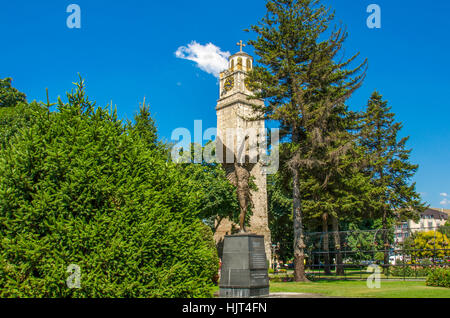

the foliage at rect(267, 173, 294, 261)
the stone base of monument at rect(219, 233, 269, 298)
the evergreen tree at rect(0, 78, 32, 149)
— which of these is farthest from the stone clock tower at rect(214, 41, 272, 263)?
the stone base of monument at rect(219, 233, 269, 298)

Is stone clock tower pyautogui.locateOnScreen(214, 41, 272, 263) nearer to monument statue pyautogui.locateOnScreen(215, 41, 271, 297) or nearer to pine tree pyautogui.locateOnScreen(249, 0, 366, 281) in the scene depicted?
monument statue pyautogui.locateOnScreen(215, 41, 271, 297)

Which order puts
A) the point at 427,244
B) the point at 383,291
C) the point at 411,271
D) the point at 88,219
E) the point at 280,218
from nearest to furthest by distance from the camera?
the point at 88,219, the point at 383,291, the point at 427,244, the point at 411,271, the point at 280,218

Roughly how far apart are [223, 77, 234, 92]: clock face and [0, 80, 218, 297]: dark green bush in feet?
116

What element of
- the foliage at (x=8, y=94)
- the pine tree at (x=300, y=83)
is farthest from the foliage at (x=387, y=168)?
the foliage at (x=8, y=94)

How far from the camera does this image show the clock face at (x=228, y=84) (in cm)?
4262

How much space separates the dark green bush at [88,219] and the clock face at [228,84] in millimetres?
35459

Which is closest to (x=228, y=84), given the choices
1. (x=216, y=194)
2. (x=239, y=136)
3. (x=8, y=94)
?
(x=239, y=136)

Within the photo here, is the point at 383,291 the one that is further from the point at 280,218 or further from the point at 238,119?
the point at 280,218

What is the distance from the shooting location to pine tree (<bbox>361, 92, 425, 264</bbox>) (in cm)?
2891

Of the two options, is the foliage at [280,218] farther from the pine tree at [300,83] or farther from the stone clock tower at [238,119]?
the pine tree at [300,83]

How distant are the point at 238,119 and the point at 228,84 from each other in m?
5.12

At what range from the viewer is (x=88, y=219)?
23.4ft

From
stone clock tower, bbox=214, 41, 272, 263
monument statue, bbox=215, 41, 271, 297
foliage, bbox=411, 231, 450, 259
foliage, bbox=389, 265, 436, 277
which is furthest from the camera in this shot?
stone clock tower, bbox=214, 41, 272, 263

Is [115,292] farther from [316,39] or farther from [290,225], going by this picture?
[290,225]
